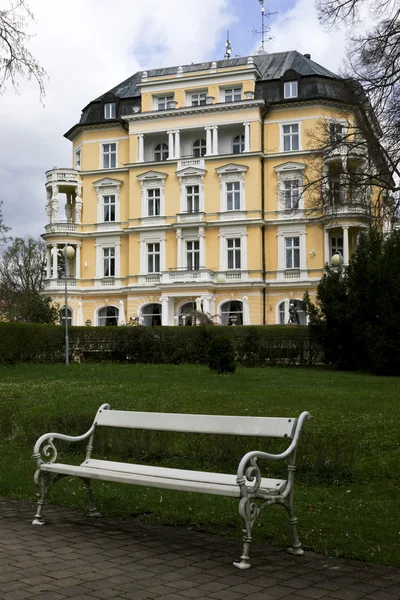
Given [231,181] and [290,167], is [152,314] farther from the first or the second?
[290,167]

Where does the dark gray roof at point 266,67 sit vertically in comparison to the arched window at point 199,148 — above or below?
above

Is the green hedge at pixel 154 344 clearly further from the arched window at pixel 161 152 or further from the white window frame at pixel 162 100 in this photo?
the white window frame at pixel 162 100

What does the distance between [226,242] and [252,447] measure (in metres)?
37.9

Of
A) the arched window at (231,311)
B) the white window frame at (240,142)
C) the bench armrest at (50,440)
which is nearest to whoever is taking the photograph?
the bench armrest at (50,440)

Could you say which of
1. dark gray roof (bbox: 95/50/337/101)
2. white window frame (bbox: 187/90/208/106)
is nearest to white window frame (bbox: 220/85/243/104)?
white window frame (bbox: 187/90/208/106)

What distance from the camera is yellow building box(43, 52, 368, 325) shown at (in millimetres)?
45800

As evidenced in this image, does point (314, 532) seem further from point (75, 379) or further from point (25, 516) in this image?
point (75, 379)

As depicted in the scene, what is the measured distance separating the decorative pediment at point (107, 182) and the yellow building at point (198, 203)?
0.23ft

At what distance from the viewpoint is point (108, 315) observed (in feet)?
163

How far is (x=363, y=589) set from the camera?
187 inches

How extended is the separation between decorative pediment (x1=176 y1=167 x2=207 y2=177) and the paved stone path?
4232 centimetres

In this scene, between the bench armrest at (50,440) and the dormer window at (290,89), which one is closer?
the bench armrest at (50,440)

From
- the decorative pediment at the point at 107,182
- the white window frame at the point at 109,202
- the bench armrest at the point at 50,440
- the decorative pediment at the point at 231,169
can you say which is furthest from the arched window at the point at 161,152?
the bench armrest at the point at 50,440

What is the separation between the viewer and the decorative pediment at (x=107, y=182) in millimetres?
50000
